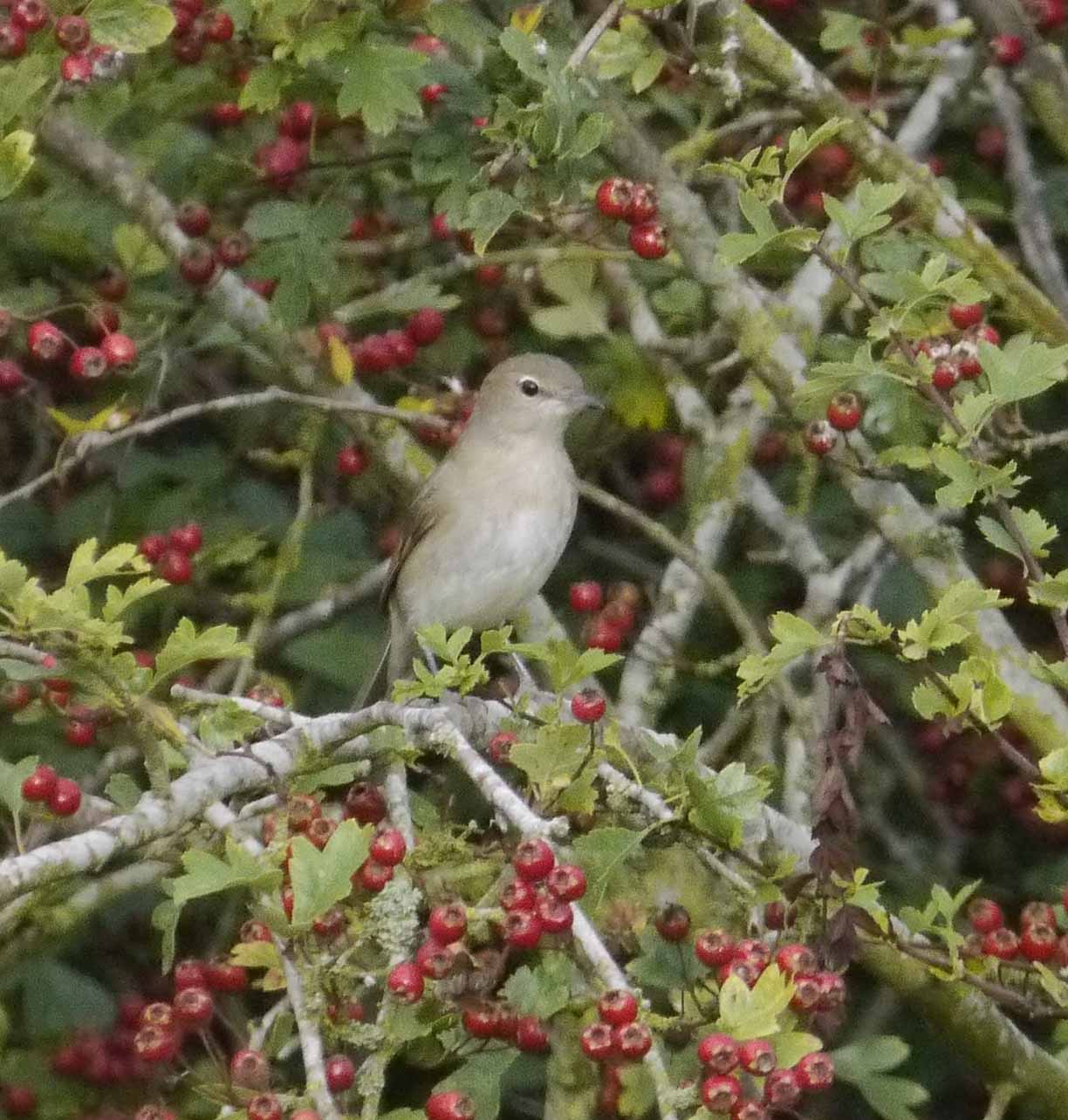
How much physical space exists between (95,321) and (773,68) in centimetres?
194

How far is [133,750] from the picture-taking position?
18.2 ft

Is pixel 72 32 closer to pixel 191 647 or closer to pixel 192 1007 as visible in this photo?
pixel 191 647

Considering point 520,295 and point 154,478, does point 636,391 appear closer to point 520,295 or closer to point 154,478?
point 520,295

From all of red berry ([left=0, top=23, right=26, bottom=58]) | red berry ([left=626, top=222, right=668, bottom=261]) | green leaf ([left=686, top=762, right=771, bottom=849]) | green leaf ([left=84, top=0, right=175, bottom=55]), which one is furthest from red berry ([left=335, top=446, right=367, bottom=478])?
green leaf ([left=686, top=762, right=771, bottom=849])

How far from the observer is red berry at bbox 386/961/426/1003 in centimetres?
358

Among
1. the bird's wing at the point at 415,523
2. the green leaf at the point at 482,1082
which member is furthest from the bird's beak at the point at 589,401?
the green leaf at the point at 482,1082

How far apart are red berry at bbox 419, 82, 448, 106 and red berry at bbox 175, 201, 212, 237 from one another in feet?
2.76

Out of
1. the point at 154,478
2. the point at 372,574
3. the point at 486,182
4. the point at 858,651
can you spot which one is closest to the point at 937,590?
the point at 858,651

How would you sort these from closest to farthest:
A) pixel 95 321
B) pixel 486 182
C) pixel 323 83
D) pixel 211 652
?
pixel 211 652
pixel 486 182
pixel 323 83
pixel 95 321

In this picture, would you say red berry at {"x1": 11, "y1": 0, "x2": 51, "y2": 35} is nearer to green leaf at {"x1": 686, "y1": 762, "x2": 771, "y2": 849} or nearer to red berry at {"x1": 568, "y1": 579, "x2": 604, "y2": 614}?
red berry at {"x1": 568, "y1": 579, "x2": 604, "y2": 614}

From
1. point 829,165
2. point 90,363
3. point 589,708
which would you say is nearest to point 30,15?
point 90,363

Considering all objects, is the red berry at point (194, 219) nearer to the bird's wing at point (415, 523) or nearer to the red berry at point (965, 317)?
the bird's wing at point (415, 523)

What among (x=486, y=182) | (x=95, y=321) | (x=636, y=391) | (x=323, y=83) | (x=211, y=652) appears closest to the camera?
(x=211, y=652)

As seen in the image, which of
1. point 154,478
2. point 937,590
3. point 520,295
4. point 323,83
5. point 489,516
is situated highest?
point 323,83
